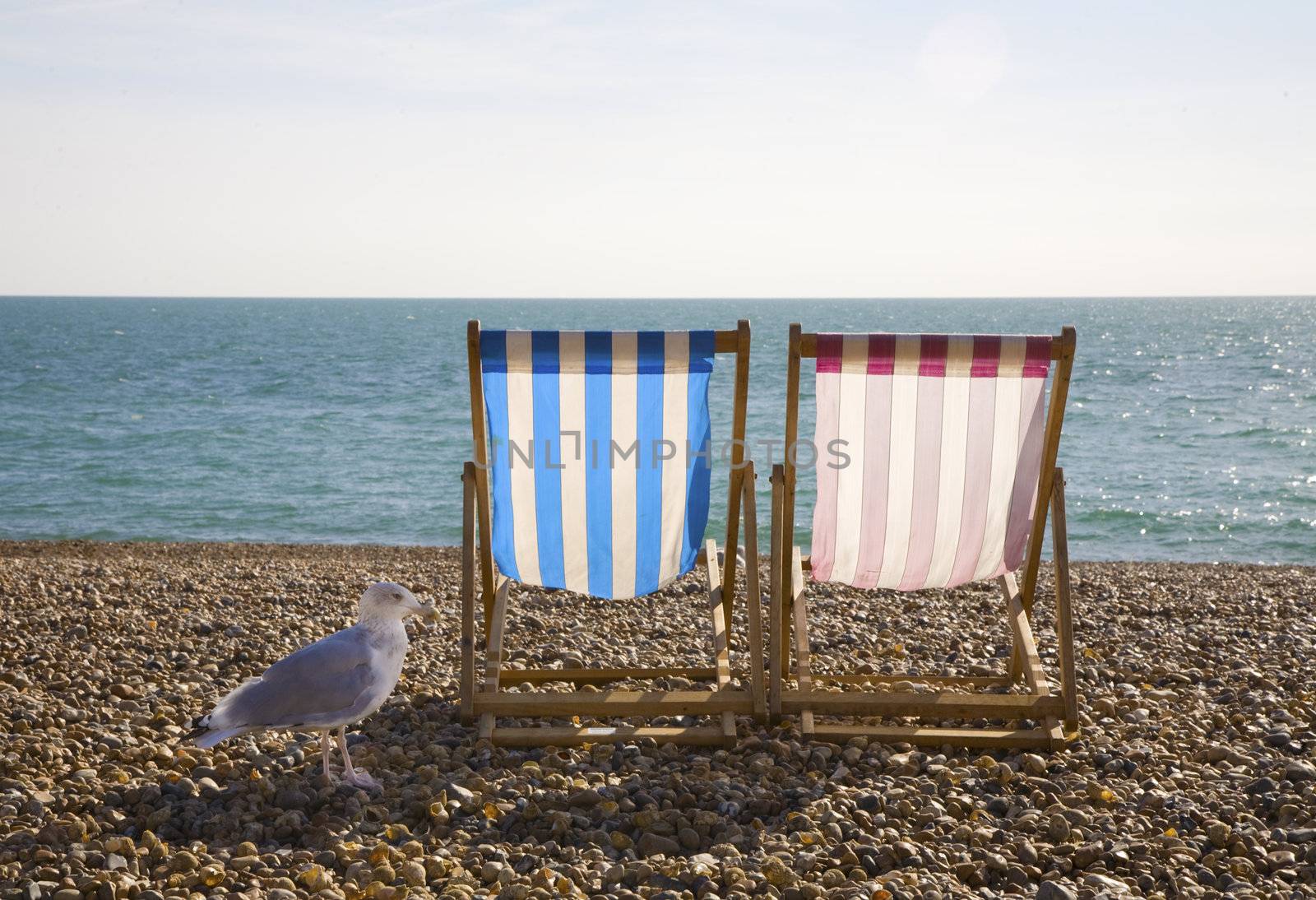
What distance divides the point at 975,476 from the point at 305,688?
Answer: 2.18 m

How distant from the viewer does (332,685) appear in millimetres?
2914

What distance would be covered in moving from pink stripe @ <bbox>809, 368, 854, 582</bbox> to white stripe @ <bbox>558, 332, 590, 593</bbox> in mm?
764

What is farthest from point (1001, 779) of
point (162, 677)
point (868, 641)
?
point (162, 677)

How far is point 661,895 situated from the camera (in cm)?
239

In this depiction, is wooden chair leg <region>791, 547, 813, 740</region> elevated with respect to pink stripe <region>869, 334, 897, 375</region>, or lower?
lower

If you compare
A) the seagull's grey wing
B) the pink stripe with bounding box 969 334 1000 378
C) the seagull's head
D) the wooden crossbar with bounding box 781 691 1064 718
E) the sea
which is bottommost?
the sea

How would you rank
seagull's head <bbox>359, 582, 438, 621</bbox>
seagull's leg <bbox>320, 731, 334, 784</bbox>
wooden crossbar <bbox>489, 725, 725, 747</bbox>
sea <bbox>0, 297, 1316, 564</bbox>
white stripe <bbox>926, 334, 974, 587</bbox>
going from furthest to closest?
sea <bbox>0, 297, 1316, 564</bbox>
white stripe <bbox>926, 334, 974, 587</bbox>
wooden crossbar <bbox>489, 725, 725, 747</bbox>
seagull's head <bbox>359, 582, 438, 621</bbox>
seagull's leg <bbox>320, 731, 334, 784</bbox>

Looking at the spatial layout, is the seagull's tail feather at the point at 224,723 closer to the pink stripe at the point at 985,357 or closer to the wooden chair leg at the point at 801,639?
the wooden chair leg at the point at 801,639

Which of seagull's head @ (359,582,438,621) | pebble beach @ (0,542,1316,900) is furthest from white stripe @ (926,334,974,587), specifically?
seagull's head @ (359,582,438,621)

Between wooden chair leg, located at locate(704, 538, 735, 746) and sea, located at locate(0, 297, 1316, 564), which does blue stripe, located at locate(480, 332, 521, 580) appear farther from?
sea, located at locate(0, 297, 1316, 564)

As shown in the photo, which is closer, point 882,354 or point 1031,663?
point 882,354

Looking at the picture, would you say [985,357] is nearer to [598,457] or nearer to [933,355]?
[933,355]

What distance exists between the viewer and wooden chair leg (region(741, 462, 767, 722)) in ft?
11.1

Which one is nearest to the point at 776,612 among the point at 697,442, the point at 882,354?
the point at 697,442
